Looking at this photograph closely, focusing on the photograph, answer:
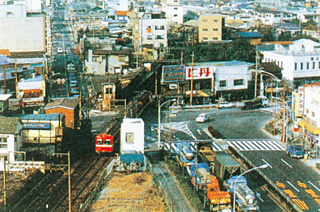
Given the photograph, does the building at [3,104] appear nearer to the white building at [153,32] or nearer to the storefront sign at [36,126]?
the storefront sign at [36,126]

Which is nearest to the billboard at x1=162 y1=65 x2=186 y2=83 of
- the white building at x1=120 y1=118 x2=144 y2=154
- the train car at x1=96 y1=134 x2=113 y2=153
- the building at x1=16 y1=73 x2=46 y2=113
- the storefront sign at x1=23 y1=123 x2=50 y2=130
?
the building at x1=16 y1=73 x2=46 y2=113

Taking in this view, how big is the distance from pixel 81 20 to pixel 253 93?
111ft

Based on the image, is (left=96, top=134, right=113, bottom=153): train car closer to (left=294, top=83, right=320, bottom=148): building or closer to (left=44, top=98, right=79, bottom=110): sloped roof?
(left=44, top=98, right=79, bottom=110): sloped roof

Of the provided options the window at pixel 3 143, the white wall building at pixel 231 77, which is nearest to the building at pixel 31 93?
the window at pixel 3 143

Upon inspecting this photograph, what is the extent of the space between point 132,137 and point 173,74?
1032 cm

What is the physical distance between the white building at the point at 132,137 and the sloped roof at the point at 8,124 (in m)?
3.50

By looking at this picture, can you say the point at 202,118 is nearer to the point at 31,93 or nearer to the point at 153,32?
the point at 31,93

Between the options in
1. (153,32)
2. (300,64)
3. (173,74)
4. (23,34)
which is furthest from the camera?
(153,32)

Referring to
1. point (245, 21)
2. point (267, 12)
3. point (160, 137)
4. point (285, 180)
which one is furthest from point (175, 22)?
point (285, 180)

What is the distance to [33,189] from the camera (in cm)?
1402

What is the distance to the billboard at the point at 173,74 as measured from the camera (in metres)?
26.5

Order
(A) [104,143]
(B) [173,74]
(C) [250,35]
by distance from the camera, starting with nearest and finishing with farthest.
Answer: (A) [104,143]
(B) [173,74]
(C) [250,35]

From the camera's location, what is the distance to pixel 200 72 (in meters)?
26.9

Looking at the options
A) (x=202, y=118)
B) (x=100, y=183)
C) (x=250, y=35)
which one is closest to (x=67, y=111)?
(x=100, y=183)
